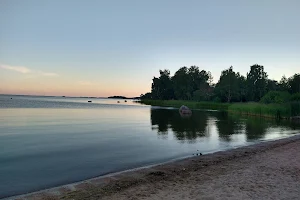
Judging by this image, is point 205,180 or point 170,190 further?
point 205,180

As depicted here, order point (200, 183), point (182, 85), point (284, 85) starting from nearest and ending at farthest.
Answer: point (200, 183)
point (284, 85)
point (182, 85)

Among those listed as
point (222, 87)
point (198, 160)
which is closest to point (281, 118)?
point (198, 160)

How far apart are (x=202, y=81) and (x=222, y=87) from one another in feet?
114

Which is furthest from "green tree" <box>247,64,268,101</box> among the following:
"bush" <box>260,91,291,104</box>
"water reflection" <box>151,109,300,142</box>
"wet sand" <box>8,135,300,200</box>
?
"wet sand" <box>8,135,300,200</box>

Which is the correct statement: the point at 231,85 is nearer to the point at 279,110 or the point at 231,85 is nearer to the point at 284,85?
the point at 284,85

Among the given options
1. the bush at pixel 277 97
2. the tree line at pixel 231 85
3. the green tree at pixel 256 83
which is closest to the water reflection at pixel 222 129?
the bush at pixel 277 97

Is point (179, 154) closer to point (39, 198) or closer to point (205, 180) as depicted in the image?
point (205, 180)

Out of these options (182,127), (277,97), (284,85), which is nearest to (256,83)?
(284,85)

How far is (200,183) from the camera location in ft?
30.3

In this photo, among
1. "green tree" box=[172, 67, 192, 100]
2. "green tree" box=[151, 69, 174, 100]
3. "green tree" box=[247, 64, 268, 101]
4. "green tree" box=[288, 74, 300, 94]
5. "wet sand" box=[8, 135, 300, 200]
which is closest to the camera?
"wet sand" box=[8, 135, 300, 200]

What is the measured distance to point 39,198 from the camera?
8078 millimetres

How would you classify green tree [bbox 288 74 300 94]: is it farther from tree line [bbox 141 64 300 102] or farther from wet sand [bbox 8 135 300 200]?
wet sand [bbox 8 135 300 200]

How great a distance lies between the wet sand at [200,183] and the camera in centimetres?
801

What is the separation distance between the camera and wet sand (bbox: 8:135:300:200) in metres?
8.01
